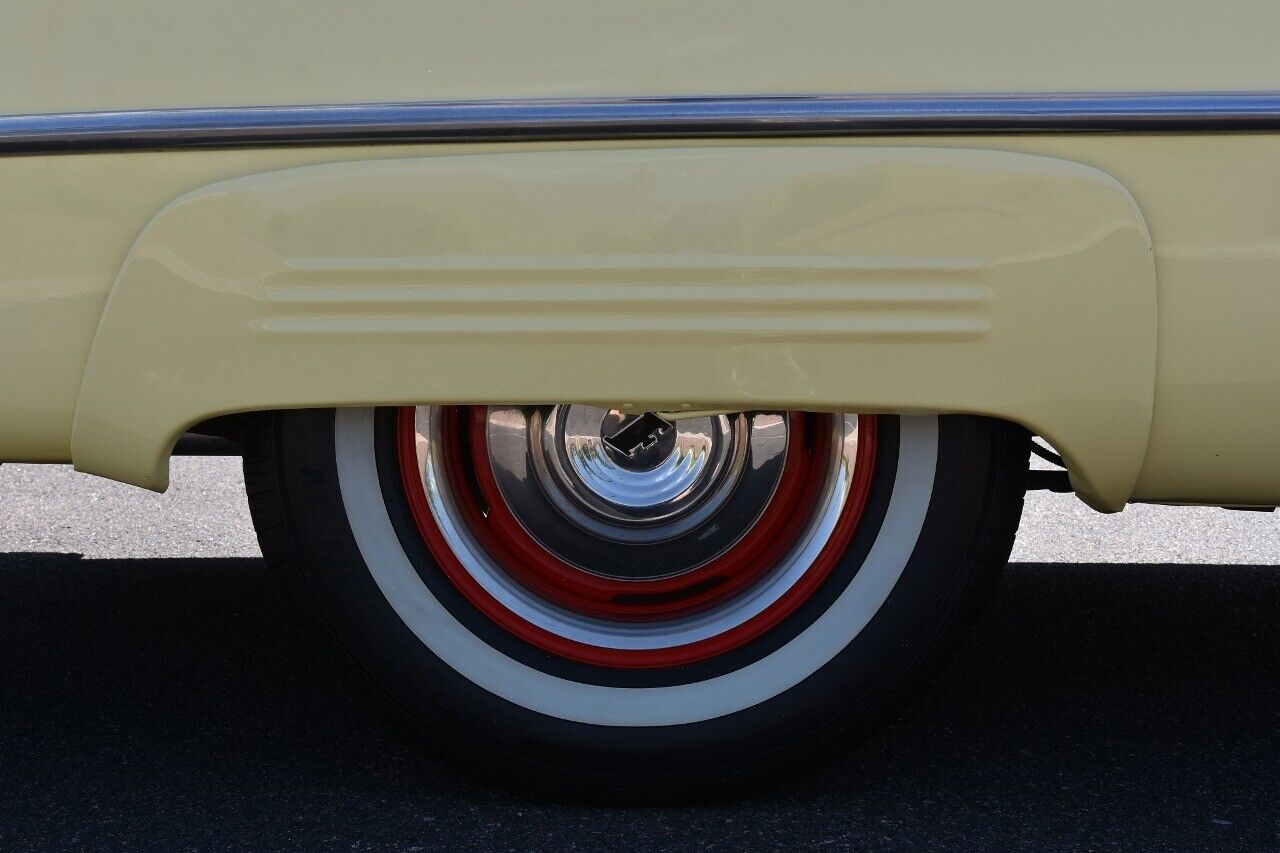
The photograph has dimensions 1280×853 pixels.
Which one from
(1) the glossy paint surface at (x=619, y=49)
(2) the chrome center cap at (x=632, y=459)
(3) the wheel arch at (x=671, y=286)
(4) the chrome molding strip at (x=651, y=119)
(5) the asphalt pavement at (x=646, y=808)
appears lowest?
(5) the asphalt pavement at (x=646, y=808)

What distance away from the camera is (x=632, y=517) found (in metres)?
1.62

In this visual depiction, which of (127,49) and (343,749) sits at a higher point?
(127,49)

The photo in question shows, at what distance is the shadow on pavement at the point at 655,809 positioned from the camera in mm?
1494

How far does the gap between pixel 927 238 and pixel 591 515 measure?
0.55m

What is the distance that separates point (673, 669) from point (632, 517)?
0.65 ft

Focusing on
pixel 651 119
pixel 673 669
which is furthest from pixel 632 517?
pixel 651 119

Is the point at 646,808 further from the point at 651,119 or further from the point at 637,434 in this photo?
the point at 651,119

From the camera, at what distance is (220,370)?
4.60 feet

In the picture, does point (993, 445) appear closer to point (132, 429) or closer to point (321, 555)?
point (321, 555)

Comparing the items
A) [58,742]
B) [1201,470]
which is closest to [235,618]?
[58,742]

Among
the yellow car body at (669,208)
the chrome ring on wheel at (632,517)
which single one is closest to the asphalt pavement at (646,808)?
the chrome ring on wheel at (632,517)

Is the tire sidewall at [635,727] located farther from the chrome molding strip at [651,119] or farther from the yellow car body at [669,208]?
the chrome molding strip at [651,119]

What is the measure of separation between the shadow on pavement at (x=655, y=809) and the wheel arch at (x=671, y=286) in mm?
453

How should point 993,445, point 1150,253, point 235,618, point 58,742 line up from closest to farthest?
point 1150,253, point 993,445, point 58,742, point 235,618
